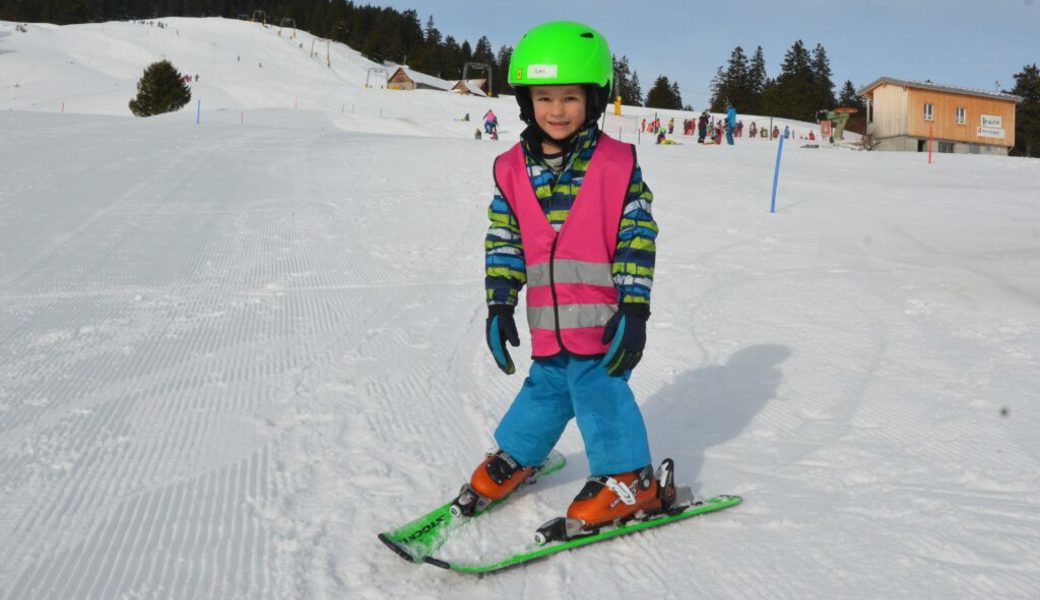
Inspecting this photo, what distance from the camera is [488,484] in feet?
9.04

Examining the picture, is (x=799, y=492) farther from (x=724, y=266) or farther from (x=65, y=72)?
(x=65, y=72)

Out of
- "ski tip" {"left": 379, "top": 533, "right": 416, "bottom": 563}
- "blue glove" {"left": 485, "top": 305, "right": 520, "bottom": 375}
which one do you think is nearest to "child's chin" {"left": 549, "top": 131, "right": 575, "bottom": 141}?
"blue glove" {"left": 485, "top": 305, "right": 520, "bottom": 375}

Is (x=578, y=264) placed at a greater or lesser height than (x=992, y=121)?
lesser

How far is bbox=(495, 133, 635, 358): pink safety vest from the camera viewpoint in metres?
2.62

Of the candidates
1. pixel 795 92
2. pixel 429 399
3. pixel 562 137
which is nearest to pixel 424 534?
pixel 562 137

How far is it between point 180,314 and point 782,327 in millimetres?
4270

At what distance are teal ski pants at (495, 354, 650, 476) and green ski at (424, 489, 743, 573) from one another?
0.63ft

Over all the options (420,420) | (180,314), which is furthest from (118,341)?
(420,420)

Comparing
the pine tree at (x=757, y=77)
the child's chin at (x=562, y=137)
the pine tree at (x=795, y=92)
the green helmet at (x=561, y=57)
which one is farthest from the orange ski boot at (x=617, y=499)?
the pine tree at (x=757, y=77)

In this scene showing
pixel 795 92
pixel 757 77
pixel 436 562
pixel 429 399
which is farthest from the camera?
pixel 757 77

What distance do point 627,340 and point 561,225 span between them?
449mm

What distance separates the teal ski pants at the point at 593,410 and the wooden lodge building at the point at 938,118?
37.7 metres

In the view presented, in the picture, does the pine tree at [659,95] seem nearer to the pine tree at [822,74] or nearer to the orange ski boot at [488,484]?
the pine tree at [822,74]

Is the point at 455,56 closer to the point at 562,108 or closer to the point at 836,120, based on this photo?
the point at 836,120
